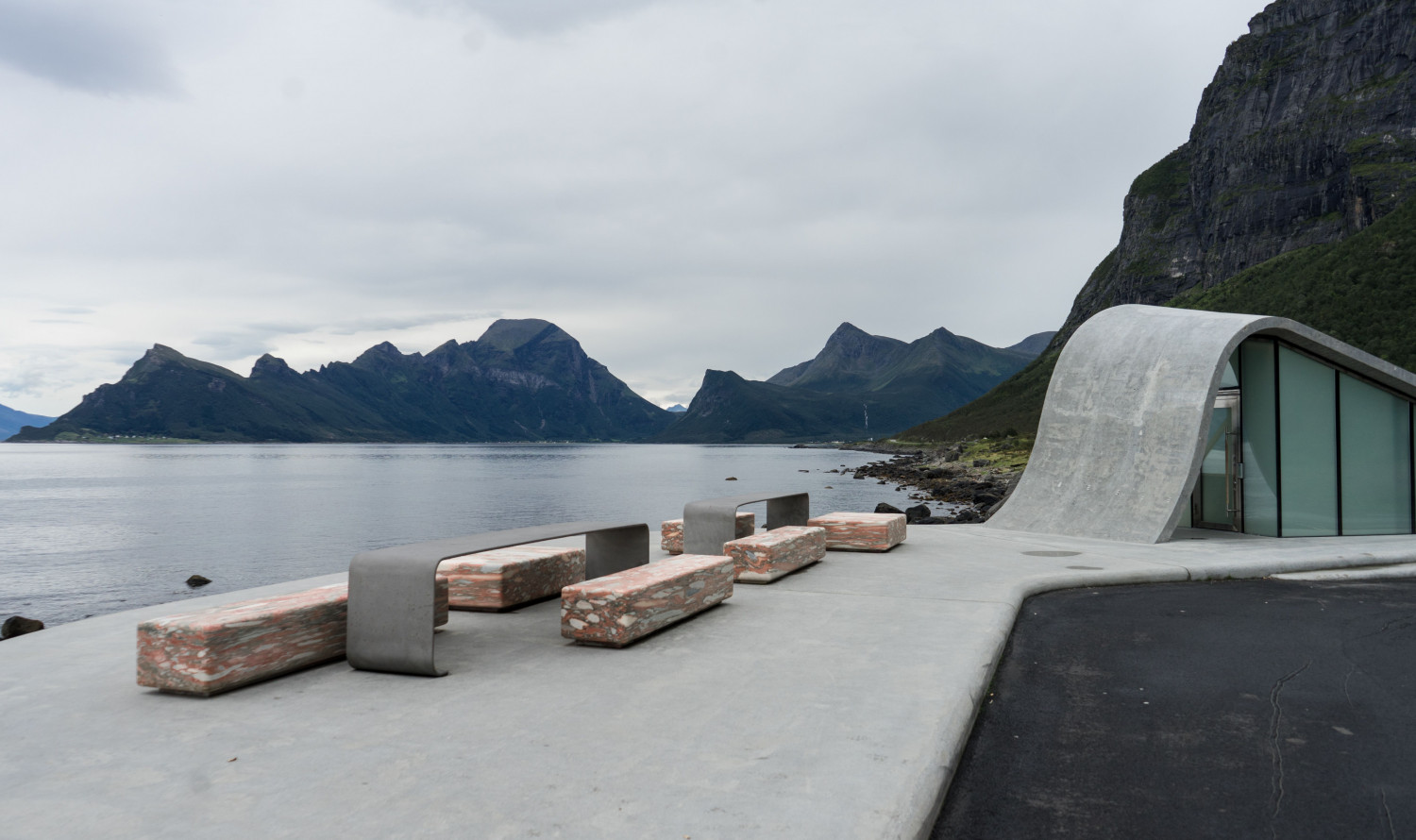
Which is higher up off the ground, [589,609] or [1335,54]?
[1335,54]

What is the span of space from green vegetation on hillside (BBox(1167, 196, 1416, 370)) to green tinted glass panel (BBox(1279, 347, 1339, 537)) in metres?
54.2

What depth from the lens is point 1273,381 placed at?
14.7 metres

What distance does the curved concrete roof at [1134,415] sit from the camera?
1418 centimetres

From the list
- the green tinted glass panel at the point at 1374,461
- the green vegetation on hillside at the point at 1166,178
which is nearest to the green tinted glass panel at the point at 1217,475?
the green tinted glass panel at the point at 1374,461

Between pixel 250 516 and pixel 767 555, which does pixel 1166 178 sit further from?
pixel 767 555

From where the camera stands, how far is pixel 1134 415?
15.4 meters

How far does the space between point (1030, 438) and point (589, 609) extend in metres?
76.6

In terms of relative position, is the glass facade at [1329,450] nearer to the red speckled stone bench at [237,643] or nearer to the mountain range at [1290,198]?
the red speckled stone bench at [237,643]

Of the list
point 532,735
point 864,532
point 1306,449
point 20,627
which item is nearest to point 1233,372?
point 1306,449

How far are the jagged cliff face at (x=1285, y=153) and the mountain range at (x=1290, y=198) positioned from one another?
0.20 metres

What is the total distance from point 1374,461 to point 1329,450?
0.95 meters

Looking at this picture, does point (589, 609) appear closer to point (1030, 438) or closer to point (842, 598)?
point (842, 598)

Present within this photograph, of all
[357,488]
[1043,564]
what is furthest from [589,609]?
[357,488]

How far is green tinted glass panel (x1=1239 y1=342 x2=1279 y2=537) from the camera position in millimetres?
14734
